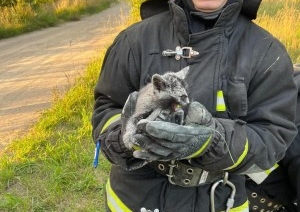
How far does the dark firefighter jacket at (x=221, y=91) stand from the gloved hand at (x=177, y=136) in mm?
125

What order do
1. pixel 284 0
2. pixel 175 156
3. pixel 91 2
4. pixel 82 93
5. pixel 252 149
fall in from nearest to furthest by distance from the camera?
pixel 175 156, pixel 252 149, pixel 82 93, pixel 284 0, pixel 91 2

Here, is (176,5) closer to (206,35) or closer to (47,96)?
(206,35)

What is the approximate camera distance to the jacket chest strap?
5.62ft

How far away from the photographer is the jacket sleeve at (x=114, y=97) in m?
1.70

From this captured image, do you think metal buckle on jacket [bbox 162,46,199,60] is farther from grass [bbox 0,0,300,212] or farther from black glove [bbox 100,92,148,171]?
grass [bbox 0,0,300,212]

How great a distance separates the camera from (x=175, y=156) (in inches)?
58.4

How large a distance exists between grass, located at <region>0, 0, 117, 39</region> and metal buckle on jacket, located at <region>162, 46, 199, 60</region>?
13302 millimetres

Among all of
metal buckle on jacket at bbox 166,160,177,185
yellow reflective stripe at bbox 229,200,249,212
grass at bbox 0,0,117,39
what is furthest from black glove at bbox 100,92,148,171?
grass at bbox 0,0,117,39

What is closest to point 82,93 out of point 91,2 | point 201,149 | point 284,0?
point 201,149

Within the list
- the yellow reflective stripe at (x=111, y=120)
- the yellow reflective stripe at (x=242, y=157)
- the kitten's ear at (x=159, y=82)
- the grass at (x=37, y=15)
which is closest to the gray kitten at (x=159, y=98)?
the kitten's ear at (x=159, y=82)

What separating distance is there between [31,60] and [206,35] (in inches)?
333

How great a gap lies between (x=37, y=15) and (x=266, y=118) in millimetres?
16246

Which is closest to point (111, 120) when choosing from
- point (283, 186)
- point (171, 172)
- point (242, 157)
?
point (171, 172)

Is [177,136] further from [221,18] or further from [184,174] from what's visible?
[221,18]
